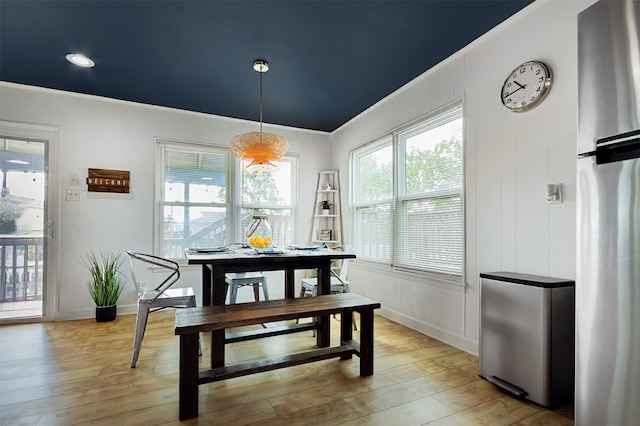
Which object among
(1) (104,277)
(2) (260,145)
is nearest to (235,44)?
(2) (260,145)

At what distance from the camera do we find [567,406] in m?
1.85

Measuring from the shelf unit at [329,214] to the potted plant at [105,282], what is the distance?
2.55 m

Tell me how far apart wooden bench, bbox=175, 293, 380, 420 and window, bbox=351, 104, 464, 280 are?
1071mm

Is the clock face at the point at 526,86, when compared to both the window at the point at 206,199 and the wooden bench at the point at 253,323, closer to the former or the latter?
the wooden bench at the point at 253,323

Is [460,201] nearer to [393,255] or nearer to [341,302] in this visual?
[393,255]

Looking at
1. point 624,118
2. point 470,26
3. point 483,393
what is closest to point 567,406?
point 483,393

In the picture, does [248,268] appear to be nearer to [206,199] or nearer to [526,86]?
[206,199]

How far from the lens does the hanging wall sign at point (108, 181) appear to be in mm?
3715

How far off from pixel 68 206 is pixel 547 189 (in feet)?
15.1

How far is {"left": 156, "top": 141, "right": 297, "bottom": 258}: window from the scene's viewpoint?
4102 millimetres

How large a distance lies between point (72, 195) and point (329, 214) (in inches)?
126

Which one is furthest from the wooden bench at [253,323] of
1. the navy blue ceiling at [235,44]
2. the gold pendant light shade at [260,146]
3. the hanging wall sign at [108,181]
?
the hanging wall sign at [108,181]

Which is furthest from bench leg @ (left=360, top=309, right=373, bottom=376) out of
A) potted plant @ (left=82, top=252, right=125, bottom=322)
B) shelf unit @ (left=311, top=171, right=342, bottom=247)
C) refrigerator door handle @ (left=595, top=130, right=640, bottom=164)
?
potted plant @ (left=82, top=252, right=125, bottom=322)

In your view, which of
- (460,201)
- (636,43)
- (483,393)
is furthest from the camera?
(460,201)
